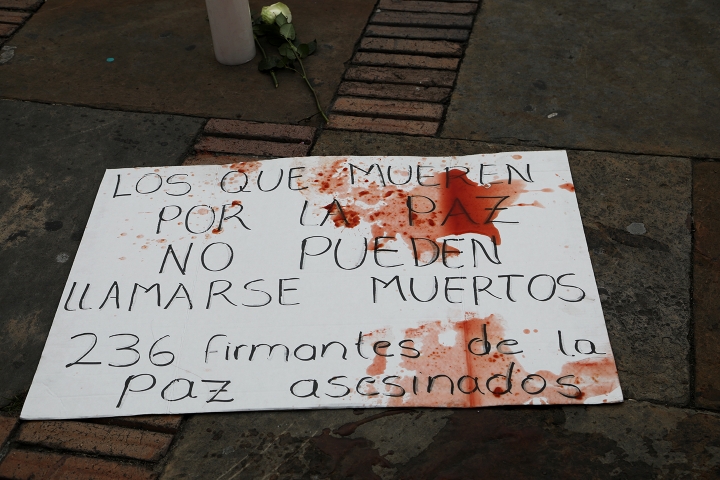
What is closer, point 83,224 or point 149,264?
point 149,264

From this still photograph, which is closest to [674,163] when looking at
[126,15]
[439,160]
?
[439,160]

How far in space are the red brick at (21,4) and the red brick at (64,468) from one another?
2.76 meters

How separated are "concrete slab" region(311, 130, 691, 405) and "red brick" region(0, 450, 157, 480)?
4.57ft

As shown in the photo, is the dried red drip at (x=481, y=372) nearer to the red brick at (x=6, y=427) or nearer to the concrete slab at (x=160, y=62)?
the red brick at (x=6, y=427)

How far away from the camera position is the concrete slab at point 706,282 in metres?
2.06

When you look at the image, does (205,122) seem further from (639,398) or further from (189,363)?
(639,398)

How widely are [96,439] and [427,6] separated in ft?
8.88

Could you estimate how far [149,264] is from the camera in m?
2.44

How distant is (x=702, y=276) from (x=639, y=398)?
1.83 ft

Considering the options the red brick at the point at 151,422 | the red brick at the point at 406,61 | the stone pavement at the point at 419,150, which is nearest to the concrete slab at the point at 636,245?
the stone pavement at the point at 419,150

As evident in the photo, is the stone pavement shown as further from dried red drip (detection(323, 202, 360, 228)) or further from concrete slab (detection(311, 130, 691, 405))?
dried red drip (detection(323, 202, 360, 228))

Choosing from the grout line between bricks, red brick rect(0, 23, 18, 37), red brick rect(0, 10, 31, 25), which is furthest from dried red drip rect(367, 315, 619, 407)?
red brick rect(0, 10, 31, 25)

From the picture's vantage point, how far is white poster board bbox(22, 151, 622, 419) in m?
2.07

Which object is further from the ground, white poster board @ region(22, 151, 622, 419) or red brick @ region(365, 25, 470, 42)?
red brick @ region(365, 25, 470, 42)
